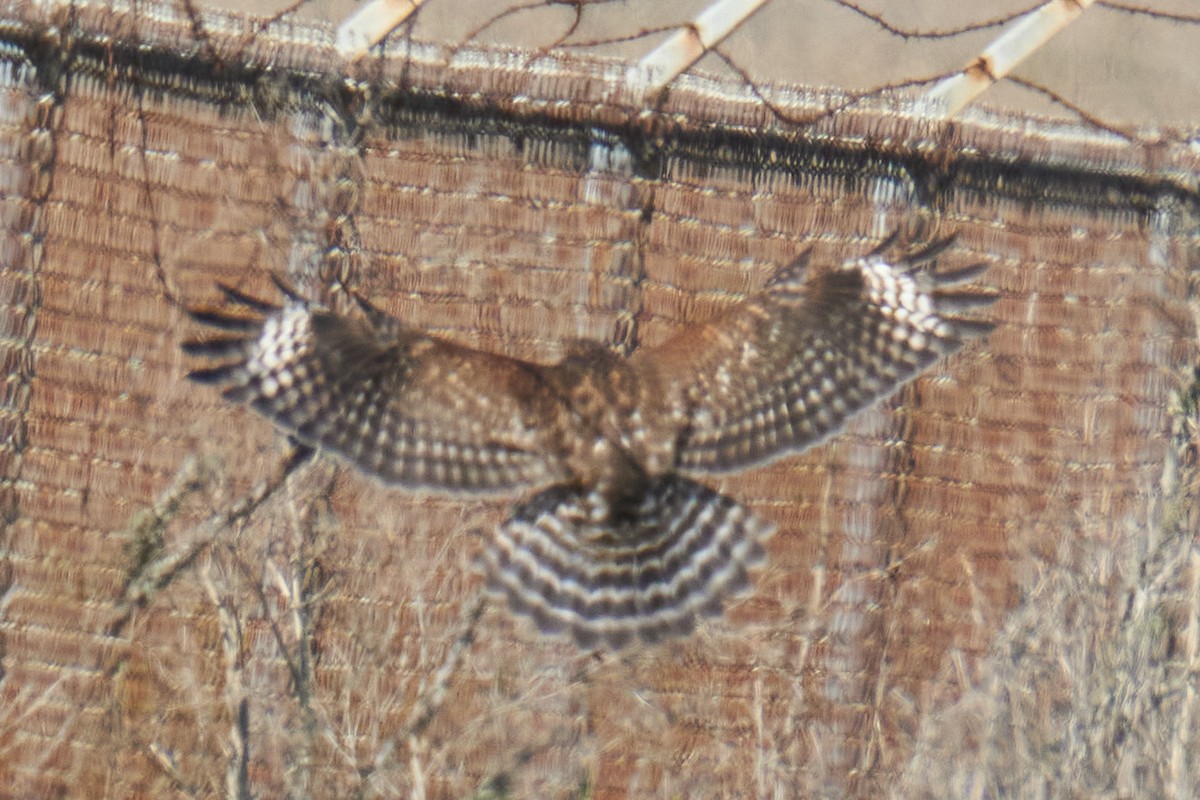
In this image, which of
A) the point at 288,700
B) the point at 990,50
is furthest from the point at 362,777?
the point at 990,50

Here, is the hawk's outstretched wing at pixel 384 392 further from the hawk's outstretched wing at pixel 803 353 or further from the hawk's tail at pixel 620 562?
the hawk's outstretched wing at pixel 803 353

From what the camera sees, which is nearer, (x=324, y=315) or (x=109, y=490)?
(x=324, y=315)

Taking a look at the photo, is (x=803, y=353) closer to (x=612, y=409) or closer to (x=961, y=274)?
(x=961, y=274)

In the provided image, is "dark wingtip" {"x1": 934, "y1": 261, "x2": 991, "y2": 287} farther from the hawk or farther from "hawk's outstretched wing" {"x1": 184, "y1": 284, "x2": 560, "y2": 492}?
"hawk's outstretched wing" {"x1": 184, "y1": 284, "x2": 560, "y2": 492}

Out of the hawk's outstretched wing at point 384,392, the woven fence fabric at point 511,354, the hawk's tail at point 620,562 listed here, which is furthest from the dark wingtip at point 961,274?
the hawk's outstretched wing at point 384,392

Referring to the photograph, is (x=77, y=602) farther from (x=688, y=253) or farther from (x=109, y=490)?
(x=688, y=253)

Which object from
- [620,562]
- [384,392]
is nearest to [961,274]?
[620,562]
